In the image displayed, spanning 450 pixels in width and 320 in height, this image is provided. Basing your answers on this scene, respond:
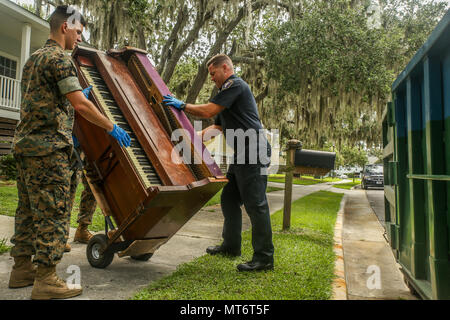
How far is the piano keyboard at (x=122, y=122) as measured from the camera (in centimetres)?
284

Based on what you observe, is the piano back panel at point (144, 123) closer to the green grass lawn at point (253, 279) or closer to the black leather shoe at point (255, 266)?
the green grass lawn at point (253, 279)

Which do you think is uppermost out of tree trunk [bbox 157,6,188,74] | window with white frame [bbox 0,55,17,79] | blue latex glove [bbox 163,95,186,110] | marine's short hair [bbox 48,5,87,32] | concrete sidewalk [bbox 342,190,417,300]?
tree trunk [bbox 157,6,188,74]

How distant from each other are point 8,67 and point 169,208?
1414 cm

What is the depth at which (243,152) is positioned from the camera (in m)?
3.51

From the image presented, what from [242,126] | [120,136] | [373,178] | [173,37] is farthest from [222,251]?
[373,178]

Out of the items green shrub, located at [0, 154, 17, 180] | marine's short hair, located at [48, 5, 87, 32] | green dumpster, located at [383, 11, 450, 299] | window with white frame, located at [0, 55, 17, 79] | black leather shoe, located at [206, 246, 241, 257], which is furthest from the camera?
window with white frame, located at [0, 55, 17, 79]

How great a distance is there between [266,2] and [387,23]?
4567 millimetres

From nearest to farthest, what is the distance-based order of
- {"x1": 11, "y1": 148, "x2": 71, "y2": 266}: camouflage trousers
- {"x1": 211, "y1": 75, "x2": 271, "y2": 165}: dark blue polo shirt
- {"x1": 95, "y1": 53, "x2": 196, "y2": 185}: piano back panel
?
{"x1": 11, "y1": 148, "x2": 71, "y2": 266}: camouflage trousers
{"x1": 95, "y1": 53, "x2": 196, "y2": 185}: piano back panel
{"x1": 211, "y1": 75, "x2": 271, "y2": 165}: dark blue polo shirt

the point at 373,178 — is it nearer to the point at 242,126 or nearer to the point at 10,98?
the point at 10,98

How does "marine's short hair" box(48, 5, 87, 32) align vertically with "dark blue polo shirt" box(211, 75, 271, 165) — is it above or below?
above

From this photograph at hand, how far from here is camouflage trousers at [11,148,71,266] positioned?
2474 millimetres

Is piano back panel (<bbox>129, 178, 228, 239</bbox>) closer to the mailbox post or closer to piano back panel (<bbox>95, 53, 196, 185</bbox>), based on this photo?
piano back panel (<bbox>95, 53, 196, 185</bbox>)

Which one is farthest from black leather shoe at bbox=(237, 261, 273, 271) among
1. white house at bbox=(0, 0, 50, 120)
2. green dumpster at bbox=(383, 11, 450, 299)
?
white house at bbox=(0, 0, 50, 120)

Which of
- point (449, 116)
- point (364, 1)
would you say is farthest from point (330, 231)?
point (364, 1)
